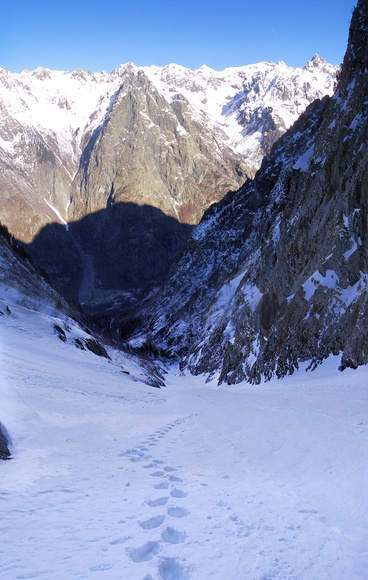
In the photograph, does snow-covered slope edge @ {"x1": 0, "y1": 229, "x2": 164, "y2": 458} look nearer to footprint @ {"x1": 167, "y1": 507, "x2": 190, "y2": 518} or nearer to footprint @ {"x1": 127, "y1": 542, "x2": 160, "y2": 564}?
footprint @ {"x1": 167, "y1": 507, "x2": 190, "y2": 518}

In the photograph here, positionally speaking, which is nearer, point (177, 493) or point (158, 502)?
point (158, 502)

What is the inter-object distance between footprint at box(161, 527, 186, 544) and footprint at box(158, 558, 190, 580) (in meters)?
0.39

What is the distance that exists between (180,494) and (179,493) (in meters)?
0.05

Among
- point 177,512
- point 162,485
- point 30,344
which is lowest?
point 30,344

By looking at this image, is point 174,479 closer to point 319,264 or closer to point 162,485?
point 162,485

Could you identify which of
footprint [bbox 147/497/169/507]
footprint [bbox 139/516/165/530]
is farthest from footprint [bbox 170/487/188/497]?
footprint [bbox 139/516/165/530]

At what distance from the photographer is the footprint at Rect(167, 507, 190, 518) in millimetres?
5242

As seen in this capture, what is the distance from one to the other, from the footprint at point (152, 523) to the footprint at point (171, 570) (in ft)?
2.42

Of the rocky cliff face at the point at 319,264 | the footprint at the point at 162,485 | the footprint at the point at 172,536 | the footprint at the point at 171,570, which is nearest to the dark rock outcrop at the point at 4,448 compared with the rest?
the footprint at the point at 162,485

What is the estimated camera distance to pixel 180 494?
600 centimetres

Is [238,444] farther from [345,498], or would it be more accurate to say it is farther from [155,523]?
[155,523]

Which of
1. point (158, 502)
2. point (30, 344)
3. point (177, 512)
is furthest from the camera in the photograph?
point (30, 344)

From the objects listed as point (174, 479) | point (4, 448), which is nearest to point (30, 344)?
point (4, 448)

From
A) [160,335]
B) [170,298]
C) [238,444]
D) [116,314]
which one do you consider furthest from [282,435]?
[116,314]
